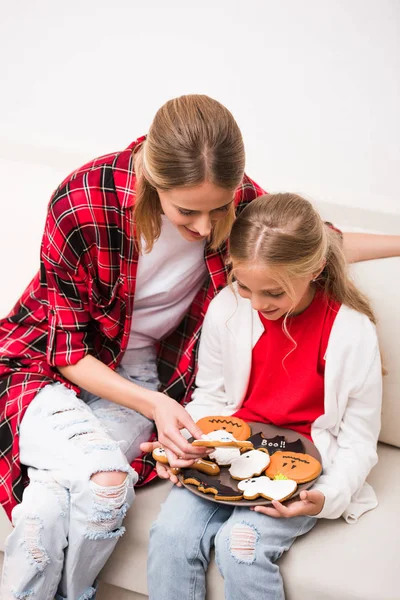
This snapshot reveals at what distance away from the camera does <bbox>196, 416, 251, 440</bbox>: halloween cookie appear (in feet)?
5.22

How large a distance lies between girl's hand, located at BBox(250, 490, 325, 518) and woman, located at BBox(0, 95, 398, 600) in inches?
7.2

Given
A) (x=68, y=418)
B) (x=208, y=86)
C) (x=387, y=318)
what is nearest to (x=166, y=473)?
Result: (x=68, y=418)

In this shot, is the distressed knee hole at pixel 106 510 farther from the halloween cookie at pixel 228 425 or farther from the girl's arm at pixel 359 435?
the girl's arm at pixel 359 435

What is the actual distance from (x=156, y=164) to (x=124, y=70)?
101 centimetres

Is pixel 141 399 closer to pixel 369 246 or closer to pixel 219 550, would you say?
pixel 219 550

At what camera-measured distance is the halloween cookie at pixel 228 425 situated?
159cm

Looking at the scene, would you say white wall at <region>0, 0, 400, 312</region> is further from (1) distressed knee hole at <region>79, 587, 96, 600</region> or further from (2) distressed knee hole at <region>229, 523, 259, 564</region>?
(2) distressed knee hole at <region>229, 523, 259, 564</region>

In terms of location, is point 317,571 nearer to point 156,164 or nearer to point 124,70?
point 156,164

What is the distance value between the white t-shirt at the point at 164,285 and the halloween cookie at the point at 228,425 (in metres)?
0.28

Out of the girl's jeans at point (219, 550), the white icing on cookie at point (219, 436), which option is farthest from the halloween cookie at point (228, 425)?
the girl's jeans at point (219, 550)

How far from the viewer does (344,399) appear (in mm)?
1596

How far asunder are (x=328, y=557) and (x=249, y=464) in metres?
0.23

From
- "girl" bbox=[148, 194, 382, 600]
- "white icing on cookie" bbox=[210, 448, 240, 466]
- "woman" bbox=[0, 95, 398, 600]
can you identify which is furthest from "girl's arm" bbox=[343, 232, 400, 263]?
"white icing on cookie" bbox=[210, 448, 240, 466]

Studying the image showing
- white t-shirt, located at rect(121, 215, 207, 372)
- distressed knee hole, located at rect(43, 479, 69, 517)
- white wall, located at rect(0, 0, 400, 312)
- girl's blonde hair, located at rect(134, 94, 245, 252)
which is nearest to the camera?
girl's blonde hair, located at rect(134, 94, 245, 252)
